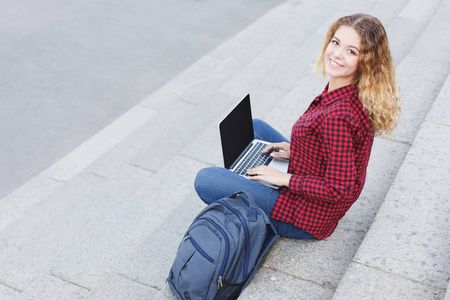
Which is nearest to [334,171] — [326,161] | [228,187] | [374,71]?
[326,161]

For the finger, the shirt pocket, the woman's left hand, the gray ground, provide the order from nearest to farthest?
the shirt pocket → the woman's left hand → the finger → the gray ground

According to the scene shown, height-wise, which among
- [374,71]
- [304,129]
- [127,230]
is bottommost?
[127,230]

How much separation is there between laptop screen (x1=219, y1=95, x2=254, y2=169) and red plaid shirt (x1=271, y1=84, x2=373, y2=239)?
1.49ft

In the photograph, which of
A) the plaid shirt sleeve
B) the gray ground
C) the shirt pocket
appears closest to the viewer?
the plaid shirt sleeve

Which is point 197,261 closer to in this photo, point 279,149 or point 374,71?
point 279,149

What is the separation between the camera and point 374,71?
2592mm

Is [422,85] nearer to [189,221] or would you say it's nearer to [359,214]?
[359,214]

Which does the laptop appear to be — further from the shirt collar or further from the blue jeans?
the shirt collar

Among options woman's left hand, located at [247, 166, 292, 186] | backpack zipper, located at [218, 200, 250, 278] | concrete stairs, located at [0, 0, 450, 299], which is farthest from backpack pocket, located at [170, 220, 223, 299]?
woman's left hand, located at [247, 166, 292, 186]

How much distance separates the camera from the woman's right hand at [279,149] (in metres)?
3.27

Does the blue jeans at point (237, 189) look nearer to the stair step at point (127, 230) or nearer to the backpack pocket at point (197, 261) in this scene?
the backpack pocket at point (197, 261)

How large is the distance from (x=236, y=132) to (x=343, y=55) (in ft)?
3.08

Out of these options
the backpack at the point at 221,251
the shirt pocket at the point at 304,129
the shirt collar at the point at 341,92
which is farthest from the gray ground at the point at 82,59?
the shirt collar at the point at 341,92

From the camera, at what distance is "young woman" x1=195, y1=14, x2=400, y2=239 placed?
255 centimetres
